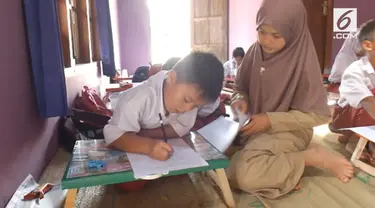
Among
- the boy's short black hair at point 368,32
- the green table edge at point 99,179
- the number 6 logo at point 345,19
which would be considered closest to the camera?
the green table edge at point 99,179

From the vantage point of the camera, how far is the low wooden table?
2.52 feet

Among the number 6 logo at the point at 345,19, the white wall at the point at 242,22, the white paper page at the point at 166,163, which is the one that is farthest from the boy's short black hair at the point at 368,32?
the white wall at the point at 242,22

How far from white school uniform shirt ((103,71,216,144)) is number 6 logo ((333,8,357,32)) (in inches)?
136

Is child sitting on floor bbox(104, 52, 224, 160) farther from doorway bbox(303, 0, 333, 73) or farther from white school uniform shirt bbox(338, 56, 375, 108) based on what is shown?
doorway bbox(303, 0, 333, 73)

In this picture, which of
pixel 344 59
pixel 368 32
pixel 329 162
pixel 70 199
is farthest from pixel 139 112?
pixel 344 59

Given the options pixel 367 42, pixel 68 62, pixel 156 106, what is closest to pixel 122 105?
pixel 156 106

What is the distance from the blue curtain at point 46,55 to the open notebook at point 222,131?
630 mm

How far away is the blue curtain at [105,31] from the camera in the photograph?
2.69 meters

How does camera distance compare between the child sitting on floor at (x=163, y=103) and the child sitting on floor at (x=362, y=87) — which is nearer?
the child sitting on floor at (x=163, y=103)

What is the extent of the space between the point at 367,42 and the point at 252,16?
10.4 feet

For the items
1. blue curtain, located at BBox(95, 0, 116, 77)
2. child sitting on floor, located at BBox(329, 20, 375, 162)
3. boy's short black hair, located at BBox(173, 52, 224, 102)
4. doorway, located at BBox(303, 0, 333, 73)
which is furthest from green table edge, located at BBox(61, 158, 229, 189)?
doorway, located at BBox(303, 0, 333, 73)

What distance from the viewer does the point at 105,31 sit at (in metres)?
2.74

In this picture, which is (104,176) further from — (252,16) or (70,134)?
(252,16)

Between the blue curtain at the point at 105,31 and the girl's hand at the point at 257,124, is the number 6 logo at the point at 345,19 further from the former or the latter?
the girl's hand at the point at 257,124
